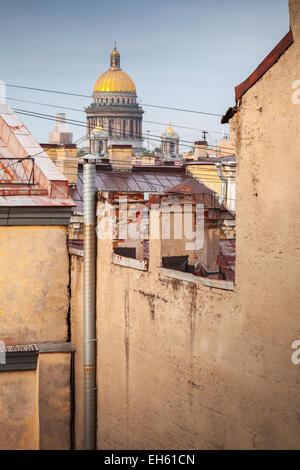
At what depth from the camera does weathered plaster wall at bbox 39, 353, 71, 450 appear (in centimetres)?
1097

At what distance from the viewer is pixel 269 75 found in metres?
6.64

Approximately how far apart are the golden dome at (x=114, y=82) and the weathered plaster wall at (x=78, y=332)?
133082 mm

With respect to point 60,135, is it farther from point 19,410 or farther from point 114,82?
point 114,82

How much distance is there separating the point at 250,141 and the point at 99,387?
470 centimetres

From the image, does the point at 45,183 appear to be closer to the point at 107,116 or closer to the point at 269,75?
the point at 269,75

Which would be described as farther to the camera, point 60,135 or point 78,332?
point 60,135

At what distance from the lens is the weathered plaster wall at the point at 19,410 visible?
11.0 metres

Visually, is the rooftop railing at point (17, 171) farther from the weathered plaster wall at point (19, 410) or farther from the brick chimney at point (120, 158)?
the brick chimney at point (120, 158)

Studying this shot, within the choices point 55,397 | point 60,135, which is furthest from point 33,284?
point 60,135

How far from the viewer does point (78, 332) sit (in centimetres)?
1090

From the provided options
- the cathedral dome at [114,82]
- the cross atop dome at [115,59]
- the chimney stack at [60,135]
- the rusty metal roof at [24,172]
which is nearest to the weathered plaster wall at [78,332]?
the rusty metal roof at [24,172]

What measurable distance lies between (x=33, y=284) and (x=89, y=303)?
123 cm
